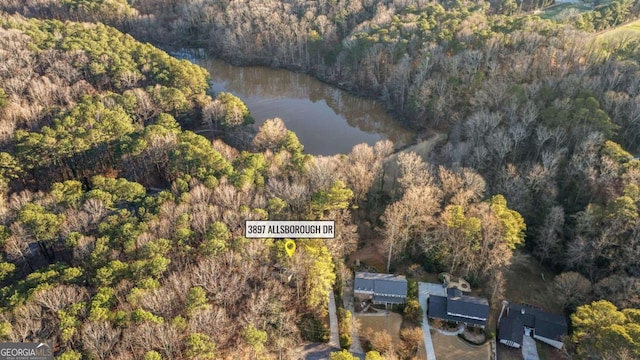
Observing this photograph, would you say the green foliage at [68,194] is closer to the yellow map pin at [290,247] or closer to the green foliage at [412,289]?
the yellow map pin at [290,247]

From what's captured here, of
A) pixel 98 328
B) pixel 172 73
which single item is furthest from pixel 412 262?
pixel 172 73

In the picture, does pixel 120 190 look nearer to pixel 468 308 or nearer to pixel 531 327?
pixel 468 308

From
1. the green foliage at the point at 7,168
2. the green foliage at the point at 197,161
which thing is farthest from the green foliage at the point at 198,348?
the green foliage at the point at 7,168

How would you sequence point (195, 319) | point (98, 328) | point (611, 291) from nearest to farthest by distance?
point (98, 328) < point (195, 319) < point (611, 291)

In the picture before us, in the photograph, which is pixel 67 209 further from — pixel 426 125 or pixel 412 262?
Answer: pixel 426 125

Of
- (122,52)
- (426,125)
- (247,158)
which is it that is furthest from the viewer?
(122,52)
